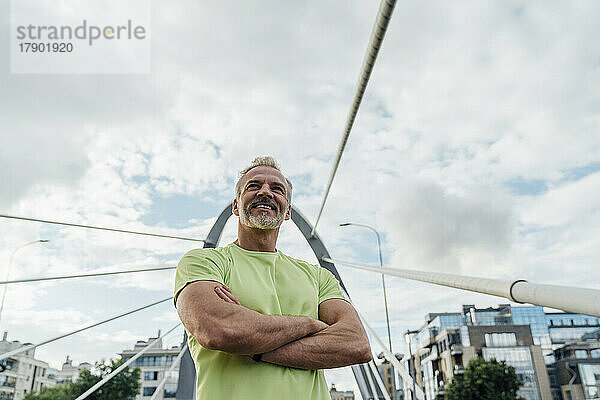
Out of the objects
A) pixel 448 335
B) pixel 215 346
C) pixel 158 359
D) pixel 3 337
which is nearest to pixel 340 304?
pixel 215 346

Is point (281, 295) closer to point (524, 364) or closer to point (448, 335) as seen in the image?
point (448, 335)

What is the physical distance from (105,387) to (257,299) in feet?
104

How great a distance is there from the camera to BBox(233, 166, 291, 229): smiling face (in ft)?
5.42

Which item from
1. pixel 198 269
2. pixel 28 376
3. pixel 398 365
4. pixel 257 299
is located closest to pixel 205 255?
pixel 198 269

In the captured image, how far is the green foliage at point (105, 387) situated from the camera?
28.6m

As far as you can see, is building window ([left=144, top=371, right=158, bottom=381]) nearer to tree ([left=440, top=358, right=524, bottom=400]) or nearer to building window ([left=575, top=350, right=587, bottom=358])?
tree ([left=440, top=358, right=524, bottom=400])

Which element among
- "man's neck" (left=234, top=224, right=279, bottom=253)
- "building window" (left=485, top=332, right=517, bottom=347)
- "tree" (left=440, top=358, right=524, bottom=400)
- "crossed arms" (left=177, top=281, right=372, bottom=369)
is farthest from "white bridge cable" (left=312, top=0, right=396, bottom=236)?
"building window" (left=485, top=332, right=517, bottom=347)

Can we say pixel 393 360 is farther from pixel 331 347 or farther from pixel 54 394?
pixel 54 394

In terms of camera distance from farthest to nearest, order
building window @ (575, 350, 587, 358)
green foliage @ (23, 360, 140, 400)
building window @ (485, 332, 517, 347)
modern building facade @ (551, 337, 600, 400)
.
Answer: building window @ (575, 350, 587, 358), building window @ (485, 332, 517, 347), modern building facade @ (551, 337, 600, 400), green foliage @ (23, 360, 140, 400)

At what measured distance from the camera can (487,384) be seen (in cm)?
3191

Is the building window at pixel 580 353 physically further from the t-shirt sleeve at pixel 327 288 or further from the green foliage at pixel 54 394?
the t-shirt sleeve at pixel 327 288

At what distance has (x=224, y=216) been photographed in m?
5.17

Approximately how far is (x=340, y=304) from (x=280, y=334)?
1.23ft

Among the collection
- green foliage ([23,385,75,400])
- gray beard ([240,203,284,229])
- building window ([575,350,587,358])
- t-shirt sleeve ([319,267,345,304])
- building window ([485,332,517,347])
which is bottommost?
t-shirt sleeve ([319,267,345,304])
